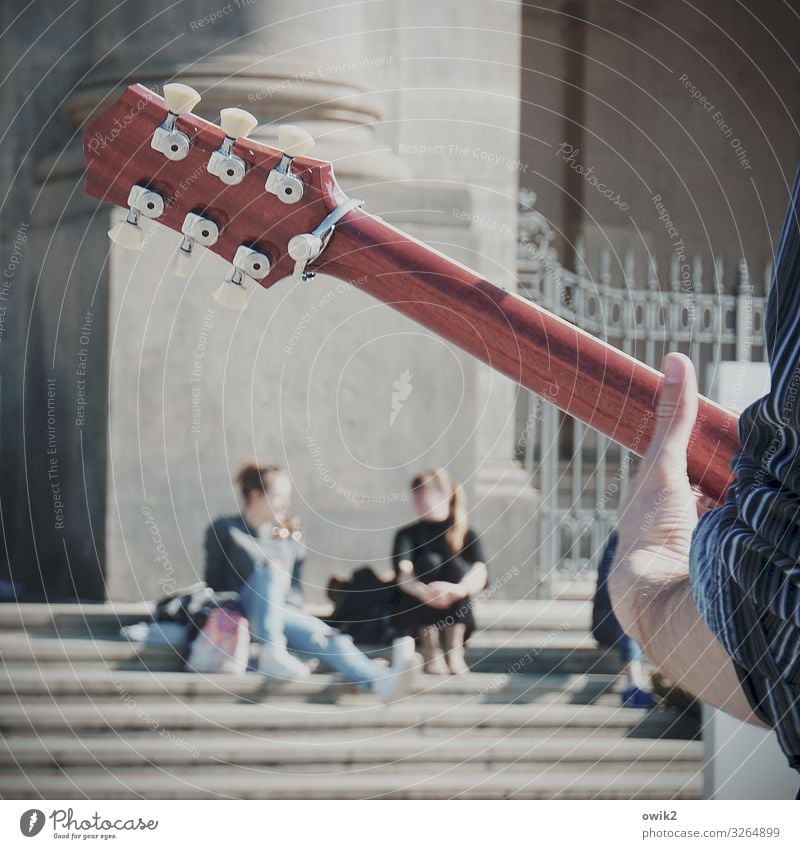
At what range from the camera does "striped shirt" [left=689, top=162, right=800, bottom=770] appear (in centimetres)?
61

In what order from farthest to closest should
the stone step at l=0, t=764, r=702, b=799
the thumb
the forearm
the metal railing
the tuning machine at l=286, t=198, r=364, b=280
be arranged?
the metal railing
the stone step at l=0, t=764, r=702, b=799
the tuning machine at l=286, t=198, r=364, b=280
the thumb
the forearm

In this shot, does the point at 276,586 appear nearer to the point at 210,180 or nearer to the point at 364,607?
the point at 364,607

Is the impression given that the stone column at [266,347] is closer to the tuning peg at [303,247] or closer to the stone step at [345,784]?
the stone step at [345,784]

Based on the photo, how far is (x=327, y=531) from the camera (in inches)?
87.8

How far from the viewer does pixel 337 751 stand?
1881 mm

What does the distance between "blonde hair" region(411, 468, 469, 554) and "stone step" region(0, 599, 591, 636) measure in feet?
0.67

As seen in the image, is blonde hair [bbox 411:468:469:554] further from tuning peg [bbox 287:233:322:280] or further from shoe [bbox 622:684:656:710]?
tuning peg [bbox 287:233:322:280]

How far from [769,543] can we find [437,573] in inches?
57.8

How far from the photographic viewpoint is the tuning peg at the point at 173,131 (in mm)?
897

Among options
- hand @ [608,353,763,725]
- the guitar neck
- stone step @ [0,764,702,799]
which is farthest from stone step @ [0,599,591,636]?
hand @ [608,353,763,725]

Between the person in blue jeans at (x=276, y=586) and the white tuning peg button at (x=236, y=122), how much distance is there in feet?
3.91

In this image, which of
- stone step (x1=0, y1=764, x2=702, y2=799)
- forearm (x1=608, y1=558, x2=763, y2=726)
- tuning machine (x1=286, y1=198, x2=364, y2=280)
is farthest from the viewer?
stone step (x1=0, y1=764, x2=702, y2=799)
